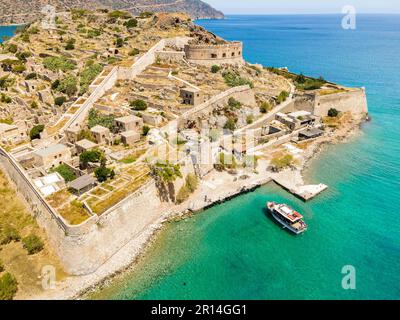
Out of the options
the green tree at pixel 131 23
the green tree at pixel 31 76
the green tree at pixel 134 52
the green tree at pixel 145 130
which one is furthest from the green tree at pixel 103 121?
the green tree at pixel 131 23

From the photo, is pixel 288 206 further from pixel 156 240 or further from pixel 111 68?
pixel 111 68

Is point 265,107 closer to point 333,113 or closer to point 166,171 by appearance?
point 333,113

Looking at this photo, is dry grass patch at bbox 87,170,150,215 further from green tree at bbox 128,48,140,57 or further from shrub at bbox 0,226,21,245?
green tree at bbox 128,48,140,57

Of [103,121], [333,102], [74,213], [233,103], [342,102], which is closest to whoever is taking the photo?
[74,213]

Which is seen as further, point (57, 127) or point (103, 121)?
point (103, 121)

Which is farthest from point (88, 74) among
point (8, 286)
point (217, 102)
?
point (8, 286)

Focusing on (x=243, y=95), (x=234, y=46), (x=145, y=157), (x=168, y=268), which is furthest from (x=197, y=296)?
(x=234, y=46)
